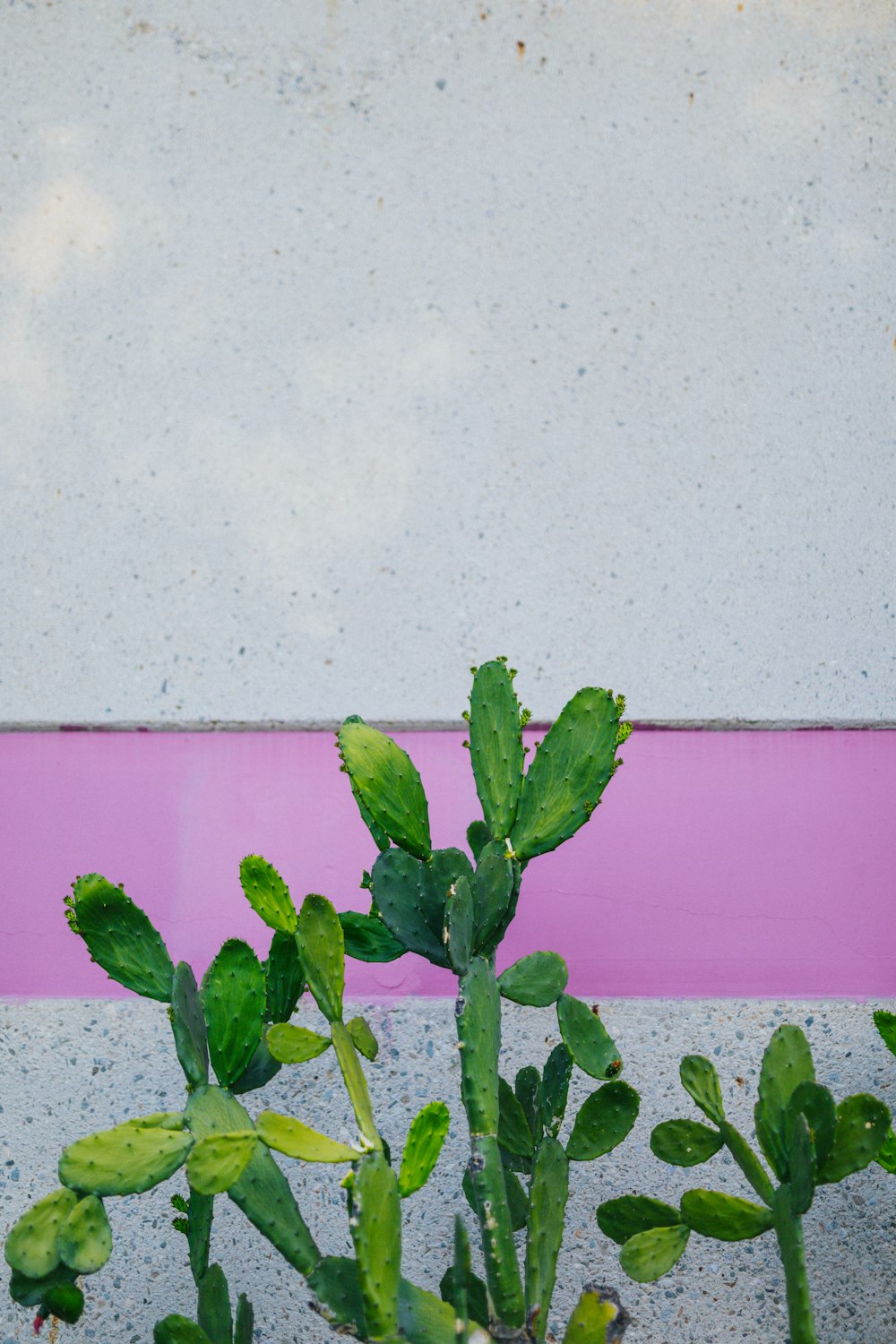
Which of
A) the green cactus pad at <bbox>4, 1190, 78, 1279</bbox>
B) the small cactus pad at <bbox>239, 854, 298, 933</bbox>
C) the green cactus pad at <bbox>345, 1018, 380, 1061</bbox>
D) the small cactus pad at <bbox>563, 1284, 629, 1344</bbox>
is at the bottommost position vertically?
the small cactus pad at <bbox>563, 1284, 629, 1344</bbox>

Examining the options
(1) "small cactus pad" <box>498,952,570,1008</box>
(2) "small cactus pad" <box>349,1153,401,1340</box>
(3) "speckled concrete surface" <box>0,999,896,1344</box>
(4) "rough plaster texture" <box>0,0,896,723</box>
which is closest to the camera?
(2) "small cactus pad" <box>349,1153,401,1340</box>

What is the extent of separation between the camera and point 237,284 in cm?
181

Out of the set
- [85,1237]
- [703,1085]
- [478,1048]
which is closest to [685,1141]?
[703,1085]

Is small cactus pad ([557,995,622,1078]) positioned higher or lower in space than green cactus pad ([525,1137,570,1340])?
higher

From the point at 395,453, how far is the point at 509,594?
0.97 feet

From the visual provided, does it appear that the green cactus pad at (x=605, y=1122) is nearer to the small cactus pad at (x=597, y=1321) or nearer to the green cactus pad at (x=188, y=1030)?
the small cactus pad at (x=597, y=1321)

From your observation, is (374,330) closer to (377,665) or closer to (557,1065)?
(377,665)

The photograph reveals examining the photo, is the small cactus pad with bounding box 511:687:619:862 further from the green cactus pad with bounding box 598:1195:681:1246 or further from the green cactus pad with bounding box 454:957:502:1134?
the green cactus pad with bounding box 598:1195:681:1246

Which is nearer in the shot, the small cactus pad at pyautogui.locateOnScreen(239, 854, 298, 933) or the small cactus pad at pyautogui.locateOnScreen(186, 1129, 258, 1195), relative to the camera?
the small cactus pad at pyautogui.locateOnScreen(186, 1129, 258, 1195)

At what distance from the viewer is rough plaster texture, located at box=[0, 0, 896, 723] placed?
5.58 ft

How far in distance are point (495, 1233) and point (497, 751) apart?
468 millimetres

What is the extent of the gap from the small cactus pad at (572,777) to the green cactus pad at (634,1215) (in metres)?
0.39

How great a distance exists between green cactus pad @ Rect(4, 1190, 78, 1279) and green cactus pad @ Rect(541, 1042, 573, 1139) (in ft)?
1.61

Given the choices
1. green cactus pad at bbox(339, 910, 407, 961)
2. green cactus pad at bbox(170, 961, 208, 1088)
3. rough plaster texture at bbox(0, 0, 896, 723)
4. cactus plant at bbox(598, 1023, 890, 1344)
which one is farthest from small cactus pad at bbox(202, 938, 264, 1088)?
rough plaster texture at bbox(0, 0, 896, 723)
